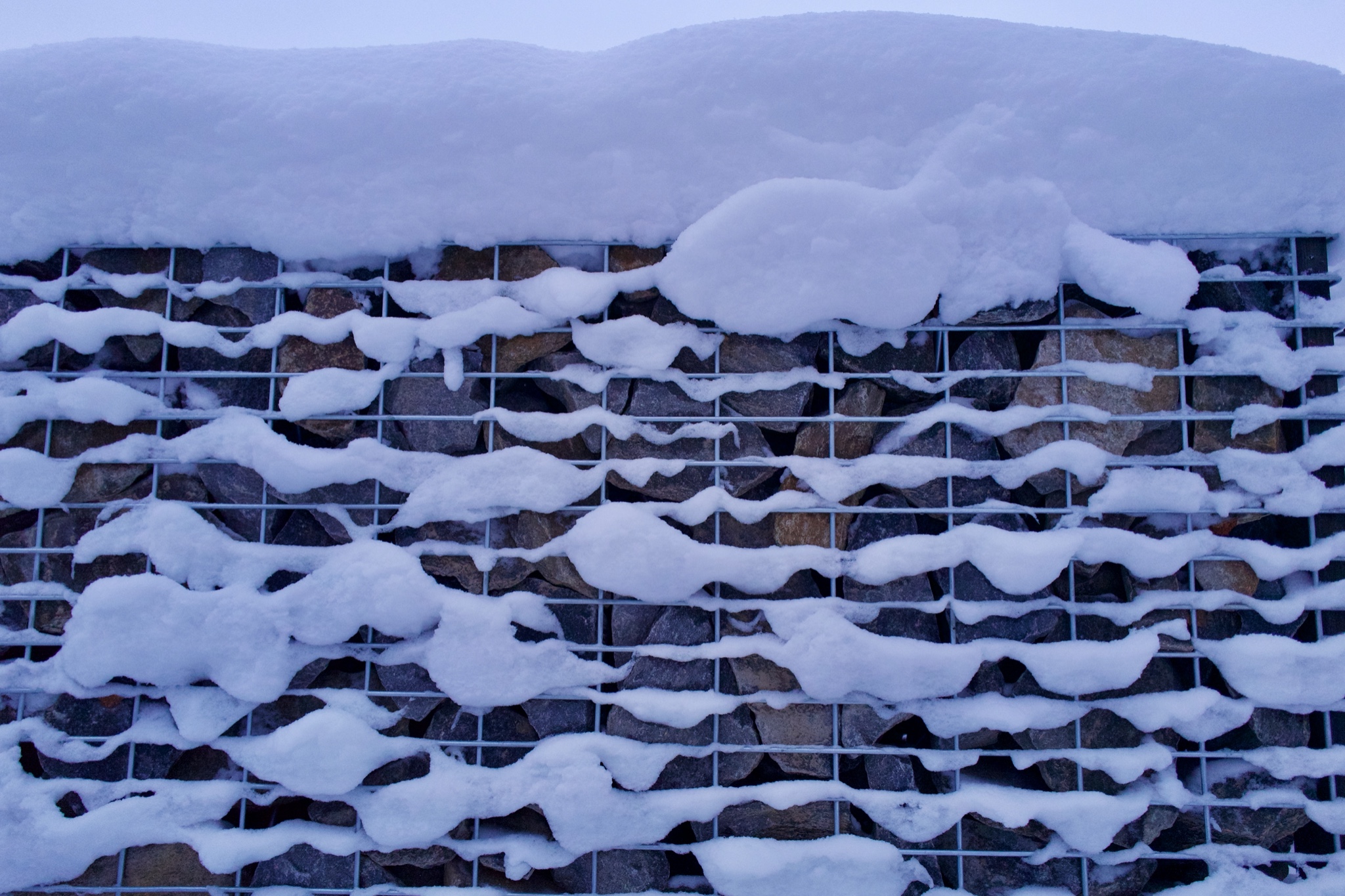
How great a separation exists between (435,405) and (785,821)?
888 mm

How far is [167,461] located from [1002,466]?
1369mm

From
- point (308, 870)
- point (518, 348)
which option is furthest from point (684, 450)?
point (308, 870)

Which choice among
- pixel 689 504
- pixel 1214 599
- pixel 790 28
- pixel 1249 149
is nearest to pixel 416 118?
pixel 790 28

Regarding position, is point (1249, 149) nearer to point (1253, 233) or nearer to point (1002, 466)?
point (1253, 233)

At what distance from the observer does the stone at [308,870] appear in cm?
122

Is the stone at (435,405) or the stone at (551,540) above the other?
the stone at (435,405)

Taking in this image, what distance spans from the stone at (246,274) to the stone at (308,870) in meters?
0.89

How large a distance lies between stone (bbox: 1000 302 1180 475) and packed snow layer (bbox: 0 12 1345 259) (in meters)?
0.18

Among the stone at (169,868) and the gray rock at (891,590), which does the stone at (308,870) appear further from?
the gray rock at (891,590)

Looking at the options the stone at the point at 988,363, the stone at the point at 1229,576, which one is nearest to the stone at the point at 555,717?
the stone at the point at 988,363

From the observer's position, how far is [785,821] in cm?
Answer: 121

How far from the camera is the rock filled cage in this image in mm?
1205

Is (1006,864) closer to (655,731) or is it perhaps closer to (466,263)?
(655,731)

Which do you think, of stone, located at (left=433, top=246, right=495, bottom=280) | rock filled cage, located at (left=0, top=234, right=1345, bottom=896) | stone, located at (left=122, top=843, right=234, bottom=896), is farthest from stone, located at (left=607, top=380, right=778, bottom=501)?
stone, located at (left=122, top=843, right=234, bottom=896)
